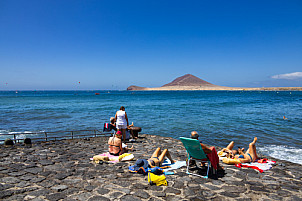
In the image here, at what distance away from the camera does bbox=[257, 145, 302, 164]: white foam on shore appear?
8.85 m

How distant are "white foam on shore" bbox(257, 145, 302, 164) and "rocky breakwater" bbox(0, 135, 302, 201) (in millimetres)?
2629

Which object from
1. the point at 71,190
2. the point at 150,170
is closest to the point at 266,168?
the point at 150,170

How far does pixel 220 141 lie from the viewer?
12.2m

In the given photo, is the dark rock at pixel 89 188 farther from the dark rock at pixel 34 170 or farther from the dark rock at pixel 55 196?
the dark rock at pixel 34 170

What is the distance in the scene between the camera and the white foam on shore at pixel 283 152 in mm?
8852

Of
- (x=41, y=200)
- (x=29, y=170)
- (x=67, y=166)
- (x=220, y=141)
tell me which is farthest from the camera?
(x=220, y=141)

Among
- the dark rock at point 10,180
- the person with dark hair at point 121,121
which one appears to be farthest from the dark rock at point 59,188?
the person with dark hair at point 121,121

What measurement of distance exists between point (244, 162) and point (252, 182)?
5.53ft

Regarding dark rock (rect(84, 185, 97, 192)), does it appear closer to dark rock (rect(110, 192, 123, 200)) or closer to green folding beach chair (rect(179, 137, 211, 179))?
dark rock (rect(110, 192, 123, 200))

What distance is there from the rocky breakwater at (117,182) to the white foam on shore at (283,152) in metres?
2.63

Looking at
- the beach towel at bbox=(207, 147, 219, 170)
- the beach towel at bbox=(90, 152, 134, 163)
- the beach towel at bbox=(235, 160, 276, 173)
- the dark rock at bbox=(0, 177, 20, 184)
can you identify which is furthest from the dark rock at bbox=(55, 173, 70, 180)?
the beach towel at bbox=(235, 160, 276, 173)

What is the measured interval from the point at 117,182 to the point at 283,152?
Answer: 906 cm

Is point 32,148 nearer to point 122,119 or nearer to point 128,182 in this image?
point 122,119

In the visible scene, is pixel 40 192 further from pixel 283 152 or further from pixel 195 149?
pixel 283 152
